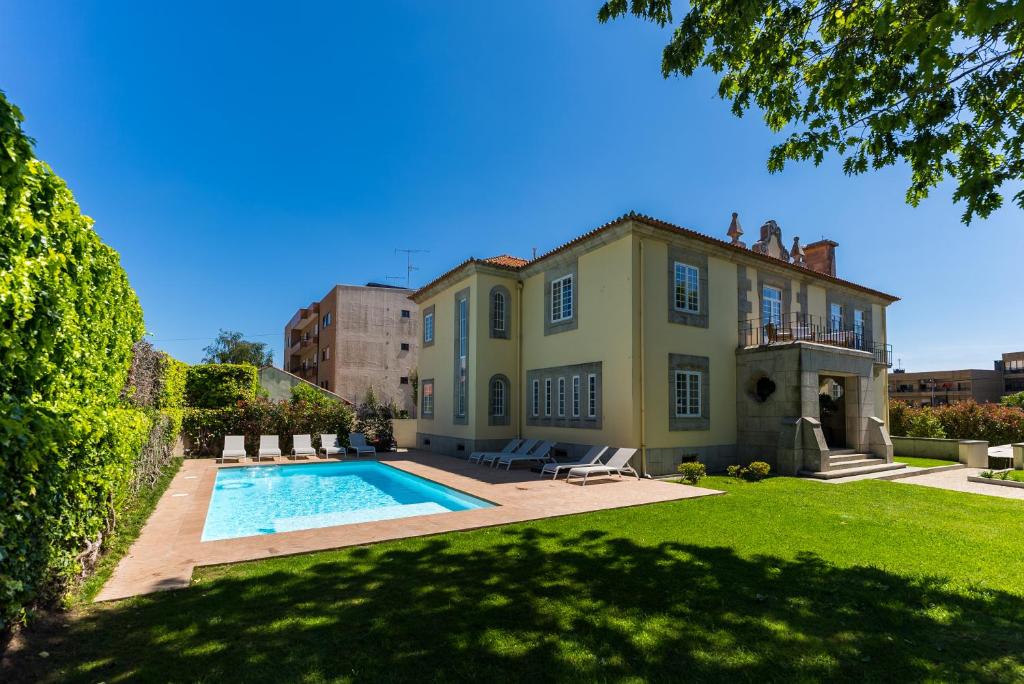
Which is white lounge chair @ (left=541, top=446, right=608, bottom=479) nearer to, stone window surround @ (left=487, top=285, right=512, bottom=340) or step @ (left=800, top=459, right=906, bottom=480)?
step @ (left=800, top=459, right=906, bottom=480)

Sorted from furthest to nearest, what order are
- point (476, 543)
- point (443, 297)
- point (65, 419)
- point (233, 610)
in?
point (443, 297) < point (476, 543) < point (233, 610) < point (65, 419)

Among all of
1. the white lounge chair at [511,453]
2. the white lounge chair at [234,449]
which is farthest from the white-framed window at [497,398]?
the white lounge chair at [234,449]

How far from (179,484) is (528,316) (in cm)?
1246

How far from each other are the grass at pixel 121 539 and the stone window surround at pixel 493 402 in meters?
10.4

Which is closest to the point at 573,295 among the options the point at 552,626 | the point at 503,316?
the point at 503,316

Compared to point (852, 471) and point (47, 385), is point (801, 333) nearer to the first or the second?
point (852, 471)

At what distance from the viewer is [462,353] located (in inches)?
793

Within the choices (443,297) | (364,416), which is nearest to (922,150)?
(443,297)

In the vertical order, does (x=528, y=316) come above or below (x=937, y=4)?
below

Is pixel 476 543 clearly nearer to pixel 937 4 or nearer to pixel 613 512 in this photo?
pixel 613 512

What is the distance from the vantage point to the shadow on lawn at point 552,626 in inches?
151

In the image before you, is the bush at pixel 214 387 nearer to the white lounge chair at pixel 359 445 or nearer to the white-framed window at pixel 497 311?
the white lounge chair at pixel 359 445

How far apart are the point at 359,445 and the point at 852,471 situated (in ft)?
58.0

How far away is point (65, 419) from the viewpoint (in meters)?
4.41
